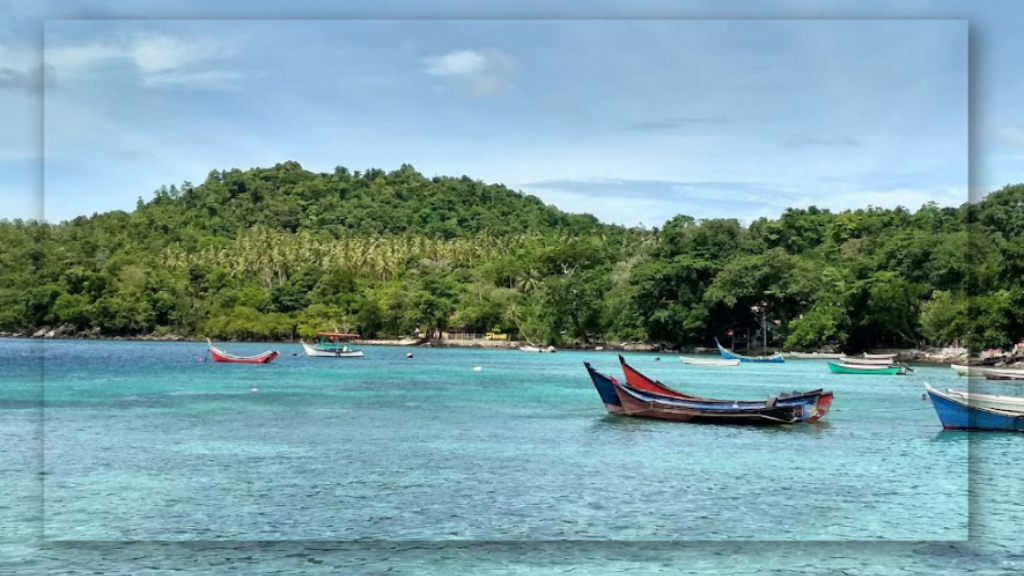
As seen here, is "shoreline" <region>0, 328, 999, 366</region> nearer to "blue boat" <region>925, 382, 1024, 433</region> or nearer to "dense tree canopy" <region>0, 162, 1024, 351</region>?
"dense tree canopy" <region>0, 162, 1024, 351</region>

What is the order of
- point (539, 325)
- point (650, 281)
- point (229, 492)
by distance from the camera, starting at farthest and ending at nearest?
point (539, 325)
point (650, 281)
point (229, 492)

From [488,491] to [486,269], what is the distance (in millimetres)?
67294

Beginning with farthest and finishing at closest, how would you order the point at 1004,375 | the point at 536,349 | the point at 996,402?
the point at 536,349 → the point at 1004,375 → the point at 996,402

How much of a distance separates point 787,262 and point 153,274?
4881 centimetres

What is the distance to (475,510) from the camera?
38.2 ft

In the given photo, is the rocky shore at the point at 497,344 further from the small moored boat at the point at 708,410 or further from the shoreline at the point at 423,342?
the small moored boat at the point at 708,410

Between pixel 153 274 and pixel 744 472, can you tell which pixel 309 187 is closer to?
pixel 153 274

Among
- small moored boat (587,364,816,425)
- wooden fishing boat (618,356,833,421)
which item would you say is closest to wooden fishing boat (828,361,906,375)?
wooden fishing boat (618,356,833,421)

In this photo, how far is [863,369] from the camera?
1667 inches

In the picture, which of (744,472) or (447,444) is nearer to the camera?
(744,472)

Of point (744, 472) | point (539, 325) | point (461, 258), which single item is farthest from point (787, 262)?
point (744, 472)

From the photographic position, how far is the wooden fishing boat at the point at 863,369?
41531 mm

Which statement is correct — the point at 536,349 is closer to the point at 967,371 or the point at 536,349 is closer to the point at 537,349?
the point at 537,349

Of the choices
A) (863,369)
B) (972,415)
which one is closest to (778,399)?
(972,415)
